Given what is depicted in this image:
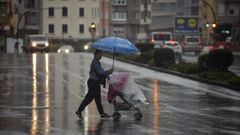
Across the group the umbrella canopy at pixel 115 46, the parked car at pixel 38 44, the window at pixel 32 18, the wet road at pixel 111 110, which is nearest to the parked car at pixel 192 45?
the parked car at pixel 38 44

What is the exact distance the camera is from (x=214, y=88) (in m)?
27.7

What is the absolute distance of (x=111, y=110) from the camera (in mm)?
18500

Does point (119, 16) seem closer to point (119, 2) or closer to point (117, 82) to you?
point (119, 2)

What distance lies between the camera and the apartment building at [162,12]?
457ft

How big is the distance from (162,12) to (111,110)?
405 ft

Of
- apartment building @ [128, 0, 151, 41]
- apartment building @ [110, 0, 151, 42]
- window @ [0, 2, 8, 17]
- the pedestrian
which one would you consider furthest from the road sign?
apartment building @ [110, 0, 151, 42]

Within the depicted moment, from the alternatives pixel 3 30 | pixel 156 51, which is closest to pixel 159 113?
pixel 156 51

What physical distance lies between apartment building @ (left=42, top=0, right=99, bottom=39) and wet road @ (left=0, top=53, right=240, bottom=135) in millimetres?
98104

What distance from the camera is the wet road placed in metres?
14.5

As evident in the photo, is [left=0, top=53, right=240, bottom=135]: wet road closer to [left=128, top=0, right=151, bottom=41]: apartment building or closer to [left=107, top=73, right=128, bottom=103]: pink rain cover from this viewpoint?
[left=107, top=73, right=128, bottom=103]: pink rain cover

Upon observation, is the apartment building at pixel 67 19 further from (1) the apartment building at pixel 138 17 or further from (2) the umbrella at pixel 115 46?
(2) the umbrella at pixel 115 46

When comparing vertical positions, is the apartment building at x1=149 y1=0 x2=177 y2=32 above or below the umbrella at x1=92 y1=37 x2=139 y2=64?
above

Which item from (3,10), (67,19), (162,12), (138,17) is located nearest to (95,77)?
(3,10)

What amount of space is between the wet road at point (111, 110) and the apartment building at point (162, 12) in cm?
10895
